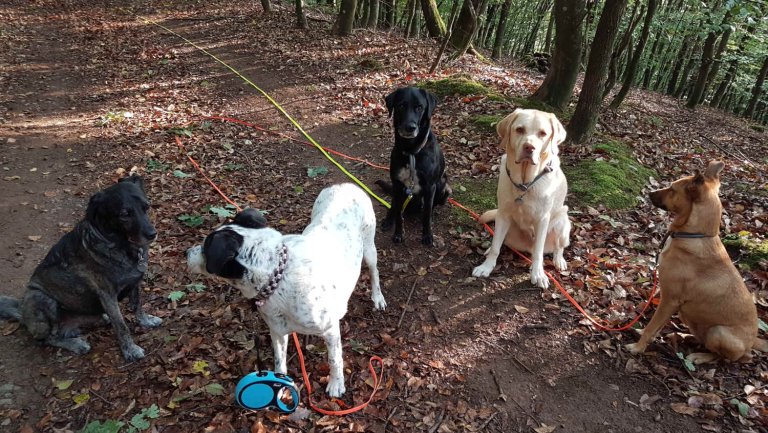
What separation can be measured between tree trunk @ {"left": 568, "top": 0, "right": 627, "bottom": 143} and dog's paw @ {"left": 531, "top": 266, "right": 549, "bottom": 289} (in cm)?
430

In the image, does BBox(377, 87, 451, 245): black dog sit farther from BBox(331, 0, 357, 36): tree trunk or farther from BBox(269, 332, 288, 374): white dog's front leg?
BBox(331, 0, 357, 36): tree trunk

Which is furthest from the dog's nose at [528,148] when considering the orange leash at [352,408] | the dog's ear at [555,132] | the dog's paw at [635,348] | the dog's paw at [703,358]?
the orange leash at [352,408]

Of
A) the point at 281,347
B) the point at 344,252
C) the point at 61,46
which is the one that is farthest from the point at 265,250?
the point at 61,46

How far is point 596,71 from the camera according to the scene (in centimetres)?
775

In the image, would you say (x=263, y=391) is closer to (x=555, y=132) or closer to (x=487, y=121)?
(x=555, y=132)

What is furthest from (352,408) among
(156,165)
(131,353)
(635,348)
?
(156,165)

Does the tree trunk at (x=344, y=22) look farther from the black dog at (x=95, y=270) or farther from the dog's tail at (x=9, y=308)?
the dog's tail at (x=9, y=308)

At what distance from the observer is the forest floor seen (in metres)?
3.76

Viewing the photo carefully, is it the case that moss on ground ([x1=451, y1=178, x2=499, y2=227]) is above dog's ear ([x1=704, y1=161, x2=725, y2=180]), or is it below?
below

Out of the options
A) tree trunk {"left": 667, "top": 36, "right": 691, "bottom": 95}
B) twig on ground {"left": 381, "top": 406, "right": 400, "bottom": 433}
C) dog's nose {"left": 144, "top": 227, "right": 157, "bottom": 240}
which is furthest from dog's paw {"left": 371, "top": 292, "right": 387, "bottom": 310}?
tree trunk {"left": 667, "top": 36, "right": 691, "bottom": 95}

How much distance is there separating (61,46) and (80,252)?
1603cm

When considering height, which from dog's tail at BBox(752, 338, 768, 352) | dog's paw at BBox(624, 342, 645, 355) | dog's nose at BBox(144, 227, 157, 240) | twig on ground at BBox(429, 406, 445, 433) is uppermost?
dog's nose at BBox(144, 227, 157, 240)

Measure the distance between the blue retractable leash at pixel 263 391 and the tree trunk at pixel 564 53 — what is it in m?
9.07

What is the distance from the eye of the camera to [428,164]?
5617mm
